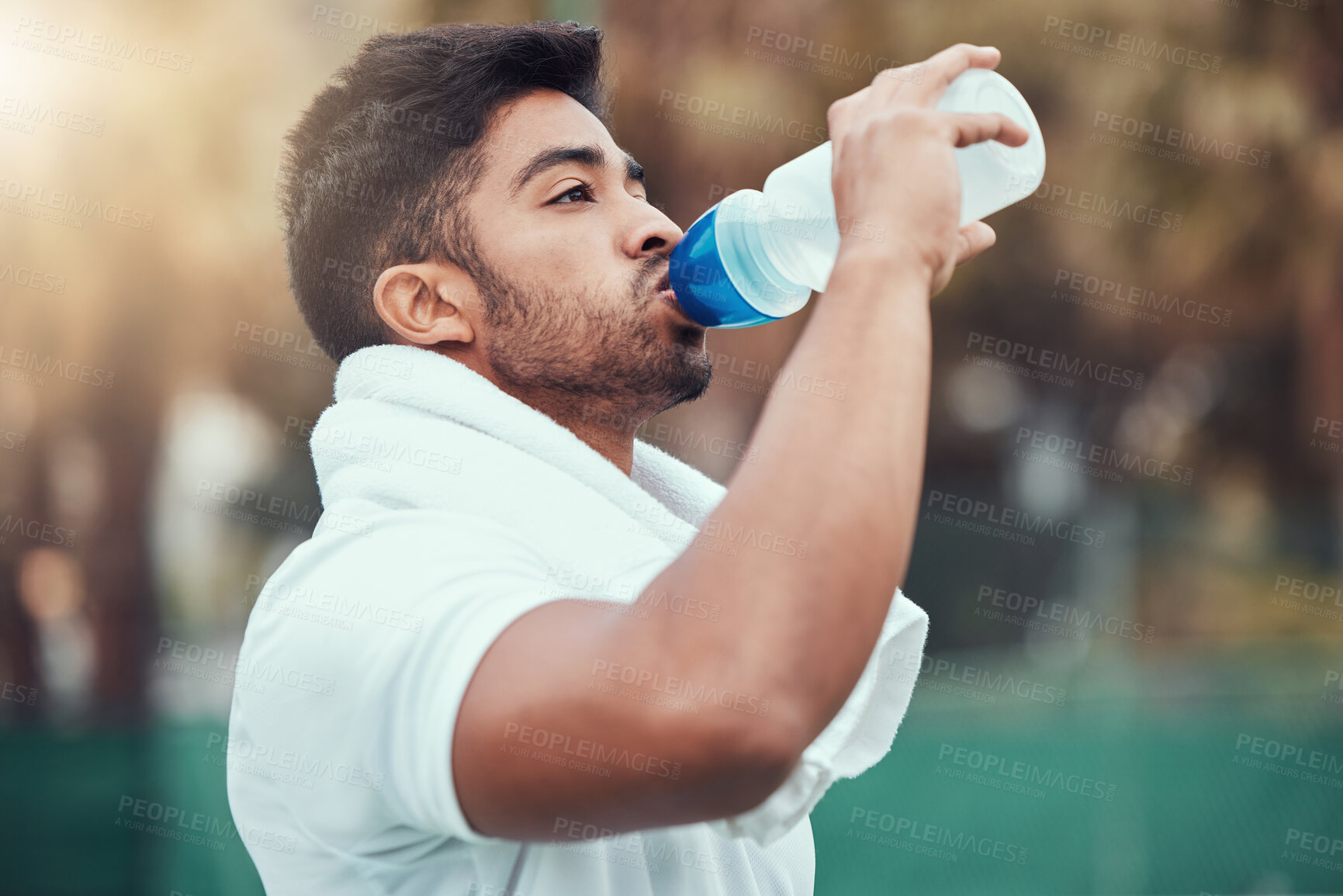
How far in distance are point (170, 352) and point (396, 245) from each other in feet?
22.2

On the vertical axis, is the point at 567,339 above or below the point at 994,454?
above

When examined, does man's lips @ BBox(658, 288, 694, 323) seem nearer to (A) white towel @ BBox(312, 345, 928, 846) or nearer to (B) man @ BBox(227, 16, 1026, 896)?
(B) man @ BBox(227, 16, 1026, 896)

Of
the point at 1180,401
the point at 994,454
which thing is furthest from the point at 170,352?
the point at 1180,401

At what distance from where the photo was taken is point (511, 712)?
1.03m

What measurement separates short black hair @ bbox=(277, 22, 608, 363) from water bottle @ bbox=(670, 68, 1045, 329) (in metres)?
0.36

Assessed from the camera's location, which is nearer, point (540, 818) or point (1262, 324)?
point (540, 818)

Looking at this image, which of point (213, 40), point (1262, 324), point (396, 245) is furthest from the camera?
point (1262, 324)

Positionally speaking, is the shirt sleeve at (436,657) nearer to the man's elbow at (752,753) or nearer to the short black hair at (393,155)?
the man's elbow at (752,753)

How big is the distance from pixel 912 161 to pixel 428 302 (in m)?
0.97

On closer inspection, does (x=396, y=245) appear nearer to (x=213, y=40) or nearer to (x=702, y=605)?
(x=702, y=605)

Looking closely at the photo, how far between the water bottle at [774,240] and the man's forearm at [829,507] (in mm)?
552

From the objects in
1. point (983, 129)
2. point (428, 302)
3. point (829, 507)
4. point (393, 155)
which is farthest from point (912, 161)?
point (393, 155)

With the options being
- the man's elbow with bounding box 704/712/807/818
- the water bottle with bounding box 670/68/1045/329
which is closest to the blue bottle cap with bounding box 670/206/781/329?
the water bottle with bounding box 670/68/1045/329

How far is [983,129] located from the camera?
1.21m
